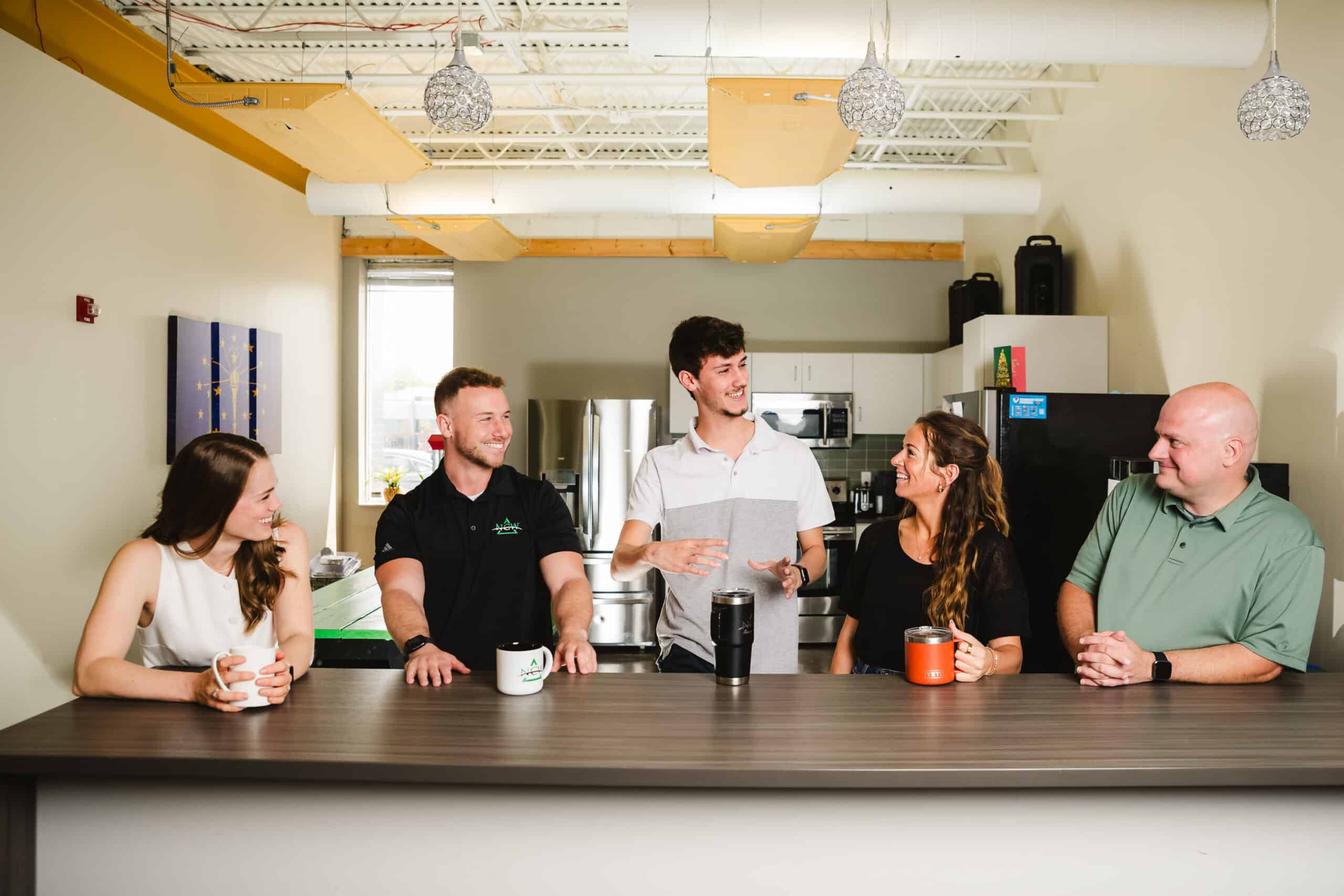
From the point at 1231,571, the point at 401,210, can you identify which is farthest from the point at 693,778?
the point at 401,210

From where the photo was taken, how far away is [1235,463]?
6.61 feet

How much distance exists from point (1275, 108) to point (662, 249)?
5.38 meters

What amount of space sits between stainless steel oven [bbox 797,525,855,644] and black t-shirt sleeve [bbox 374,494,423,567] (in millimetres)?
4479

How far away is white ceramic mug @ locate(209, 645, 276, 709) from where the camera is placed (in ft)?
5.05

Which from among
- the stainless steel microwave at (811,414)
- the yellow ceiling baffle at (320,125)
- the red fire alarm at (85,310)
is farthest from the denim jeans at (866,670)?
the stainless steel microwave at (811,414)

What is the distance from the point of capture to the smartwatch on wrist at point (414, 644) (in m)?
1.90

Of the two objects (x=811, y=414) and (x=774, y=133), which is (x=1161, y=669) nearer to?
(x=774, y=133)

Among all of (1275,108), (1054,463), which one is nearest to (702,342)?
(1275,108)

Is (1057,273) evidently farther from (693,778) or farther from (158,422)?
(158,422)

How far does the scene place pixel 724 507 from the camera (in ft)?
7.75

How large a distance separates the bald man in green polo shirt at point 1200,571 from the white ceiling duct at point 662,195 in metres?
3.37

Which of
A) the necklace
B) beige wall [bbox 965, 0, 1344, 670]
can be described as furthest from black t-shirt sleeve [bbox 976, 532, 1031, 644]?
beige wall [bbox 965, 0, 1344, 670]

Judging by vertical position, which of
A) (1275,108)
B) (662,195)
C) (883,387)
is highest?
(662,195)

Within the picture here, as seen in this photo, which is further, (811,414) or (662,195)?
(811,414)
